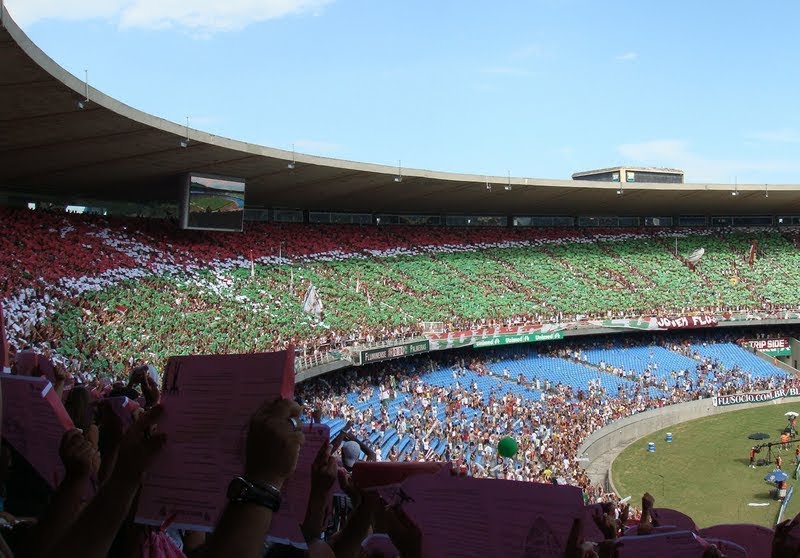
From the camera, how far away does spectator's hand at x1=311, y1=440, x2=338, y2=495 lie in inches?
109

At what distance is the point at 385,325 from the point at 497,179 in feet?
32.2

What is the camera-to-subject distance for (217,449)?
2.60m

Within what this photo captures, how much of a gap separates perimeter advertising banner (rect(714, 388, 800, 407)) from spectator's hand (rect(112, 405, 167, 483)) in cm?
3317

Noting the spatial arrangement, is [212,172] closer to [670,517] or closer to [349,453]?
[670,517]

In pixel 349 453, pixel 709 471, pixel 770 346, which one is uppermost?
pixel 349 453

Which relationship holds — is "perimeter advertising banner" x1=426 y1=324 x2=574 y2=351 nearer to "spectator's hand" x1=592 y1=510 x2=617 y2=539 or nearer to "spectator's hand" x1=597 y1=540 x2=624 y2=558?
"spectator's hand" x1=592 y1=510 x2=617 y2=539

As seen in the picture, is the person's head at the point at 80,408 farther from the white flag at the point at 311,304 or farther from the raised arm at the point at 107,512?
the white flag at the point at 311,304

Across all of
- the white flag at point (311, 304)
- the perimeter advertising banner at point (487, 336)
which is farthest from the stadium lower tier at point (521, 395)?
the white flag at point (311, 304)

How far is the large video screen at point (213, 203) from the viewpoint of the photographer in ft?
91.4

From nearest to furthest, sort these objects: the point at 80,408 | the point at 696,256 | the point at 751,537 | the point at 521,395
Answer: the point at 80,408 → the point at 751,537 → the point at 521,395 → the point at 696,256

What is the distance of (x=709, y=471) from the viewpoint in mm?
23609

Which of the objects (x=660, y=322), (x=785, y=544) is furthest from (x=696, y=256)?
(x=785, y=544)

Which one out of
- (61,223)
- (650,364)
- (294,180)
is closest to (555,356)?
(650,364)

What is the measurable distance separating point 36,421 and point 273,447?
154 centimetres
